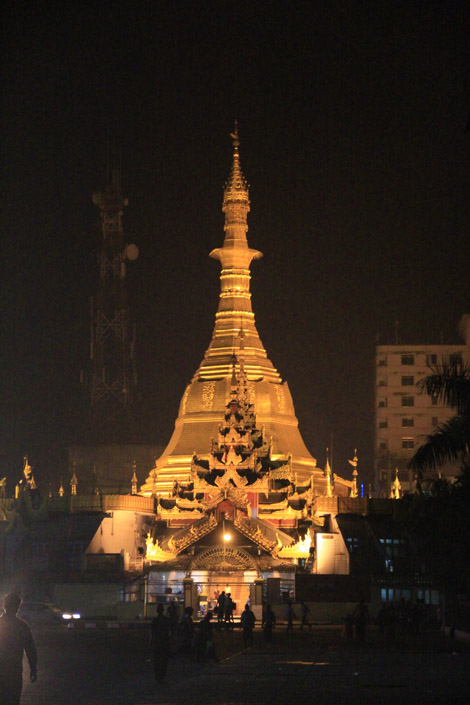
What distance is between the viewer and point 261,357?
7912cm

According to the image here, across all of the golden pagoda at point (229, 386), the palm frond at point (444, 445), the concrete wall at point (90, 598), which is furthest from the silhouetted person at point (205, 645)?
the golden pagoda at point (229, 386)

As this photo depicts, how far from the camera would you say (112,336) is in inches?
3634

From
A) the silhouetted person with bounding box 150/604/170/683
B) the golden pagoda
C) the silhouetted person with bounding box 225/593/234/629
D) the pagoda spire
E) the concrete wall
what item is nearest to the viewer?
the silhouetted person with bounding box 150/604/170/683

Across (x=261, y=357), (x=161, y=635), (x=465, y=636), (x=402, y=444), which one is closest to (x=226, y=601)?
(x=465, y=636)

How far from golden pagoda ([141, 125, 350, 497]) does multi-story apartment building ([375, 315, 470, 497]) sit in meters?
25.5

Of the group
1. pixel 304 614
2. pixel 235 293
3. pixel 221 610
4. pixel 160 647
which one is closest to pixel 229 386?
pixel 235 293

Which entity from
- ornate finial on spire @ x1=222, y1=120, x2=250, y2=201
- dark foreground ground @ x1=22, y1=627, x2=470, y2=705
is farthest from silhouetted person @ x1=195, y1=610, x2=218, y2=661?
ornate finial on spire @ x1=222, y1=120, x2=250, y2=201

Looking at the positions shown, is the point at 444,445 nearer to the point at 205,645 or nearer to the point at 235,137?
the point at 205,645

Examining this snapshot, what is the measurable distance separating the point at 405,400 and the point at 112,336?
2462 cm

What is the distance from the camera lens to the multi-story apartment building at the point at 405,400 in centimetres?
10294

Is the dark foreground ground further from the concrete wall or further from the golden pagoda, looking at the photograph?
the golden pagoda

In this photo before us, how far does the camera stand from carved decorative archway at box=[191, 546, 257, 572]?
192 ft

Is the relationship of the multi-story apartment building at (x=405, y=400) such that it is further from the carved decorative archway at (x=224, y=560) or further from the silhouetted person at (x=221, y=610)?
the silhouetted person at (x=221, y=610)

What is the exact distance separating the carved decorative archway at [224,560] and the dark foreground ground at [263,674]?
15424mm
